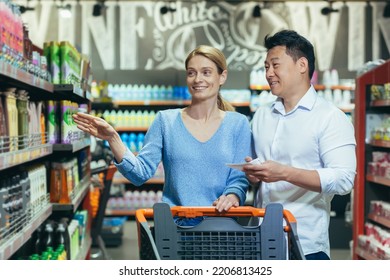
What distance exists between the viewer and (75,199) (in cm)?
370

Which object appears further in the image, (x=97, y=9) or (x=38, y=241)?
(x=97, y=9)

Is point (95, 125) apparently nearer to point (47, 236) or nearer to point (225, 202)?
point (225, 202)

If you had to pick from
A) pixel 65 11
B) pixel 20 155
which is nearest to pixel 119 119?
pixel 65 11

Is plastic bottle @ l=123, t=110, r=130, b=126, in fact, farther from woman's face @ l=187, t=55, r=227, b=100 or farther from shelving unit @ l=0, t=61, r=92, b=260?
woman's face @ l=187, t=55, r=227, b=100

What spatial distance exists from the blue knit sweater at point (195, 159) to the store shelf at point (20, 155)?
16.6 inches

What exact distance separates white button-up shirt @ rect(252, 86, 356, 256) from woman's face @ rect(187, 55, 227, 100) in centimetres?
21

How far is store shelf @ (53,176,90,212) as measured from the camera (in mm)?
3461

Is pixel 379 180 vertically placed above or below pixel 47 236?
above

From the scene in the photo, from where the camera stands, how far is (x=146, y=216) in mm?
1944

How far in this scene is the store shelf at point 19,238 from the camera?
2.19 m

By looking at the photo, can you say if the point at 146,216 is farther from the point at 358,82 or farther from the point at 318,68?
the point at 318,68

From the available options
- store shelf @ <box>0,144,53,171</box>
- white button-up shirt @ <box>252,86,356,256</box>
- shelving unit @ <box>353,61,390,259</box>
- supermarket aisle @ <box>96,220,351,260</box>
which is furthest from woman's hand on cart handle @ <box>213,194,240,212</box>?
supermarket aisle @ <box>96,220,351,260</box>

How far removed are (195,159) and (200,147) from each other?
0.15 feet
